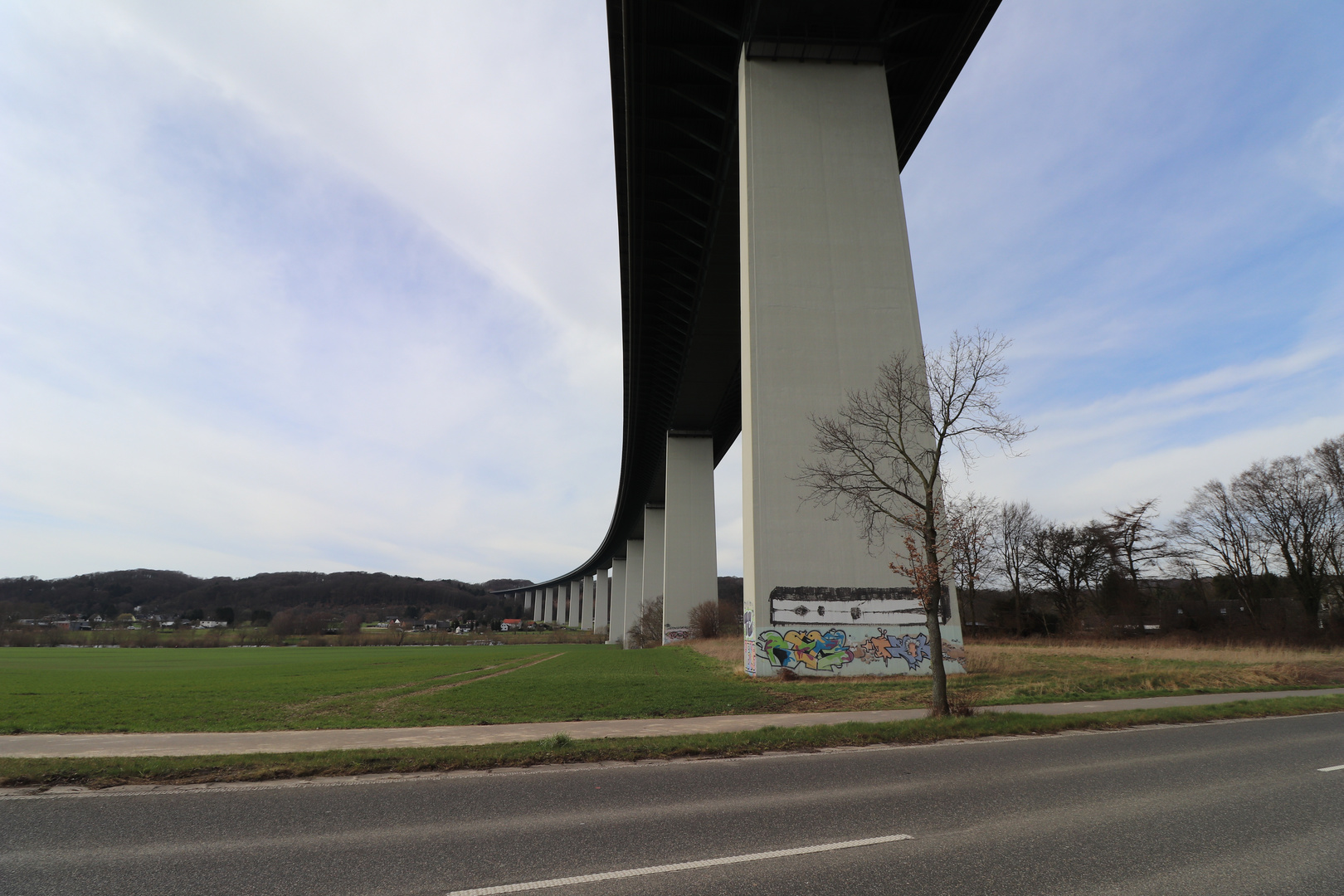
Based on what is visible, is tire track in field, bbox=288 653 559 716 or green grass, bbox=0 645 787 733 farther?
tire track in field, bbox=288 653 559 716

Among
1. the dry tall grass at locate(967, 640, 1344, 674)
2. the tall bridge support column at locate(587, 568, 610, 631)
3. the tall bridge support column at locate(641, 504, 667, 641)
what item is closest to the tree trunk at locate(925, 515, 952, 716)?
the dry tall grass at locate(967, 640, 1344, 674)

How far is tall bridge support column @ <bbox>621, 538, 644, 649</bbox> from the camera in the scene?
296 ft

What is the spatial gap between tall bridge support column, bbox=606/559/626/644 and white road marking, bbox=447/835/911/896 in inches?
A: 3891

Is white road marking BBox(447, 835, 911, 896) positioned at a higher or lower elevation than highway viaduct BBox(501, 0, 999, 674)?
lower

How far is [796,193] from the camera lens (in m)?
25.0

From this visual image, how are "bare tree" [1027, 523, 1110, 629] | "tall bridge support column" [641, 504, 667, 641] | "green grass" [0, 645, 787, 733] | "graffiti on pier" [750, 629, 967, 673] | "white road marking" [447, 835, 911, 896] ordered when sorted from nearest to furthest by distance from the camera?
"white road marking" [447, 835, 911, 896] → "green grass" [0, 645, 787, 733] → "graffiti on pier" [750, 629, 967, 673] → "bare tree" [1027, 523, 1110, 629] → "tall bridge support column" [641, 504, 667, 641]

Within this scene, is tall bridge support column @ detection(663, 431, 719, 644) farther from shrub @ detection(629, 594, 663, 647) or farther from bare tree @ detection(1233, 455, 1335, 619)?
bare tree @ detection(1233, 455, 1335, 619)

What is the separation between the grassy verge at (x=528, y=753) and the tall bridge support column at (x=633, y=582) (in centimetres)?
7467

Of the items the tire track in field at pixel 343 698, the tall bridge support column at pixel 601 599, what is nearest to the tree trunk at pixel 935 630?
the tire track in field at pixel 343 698

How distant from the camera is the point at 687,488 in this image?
6088cm

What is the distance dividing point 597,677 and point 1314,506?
46831 mm

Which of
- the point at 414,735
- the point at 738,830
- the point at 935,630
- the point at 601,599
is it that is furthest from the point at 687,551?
the point at 601,599

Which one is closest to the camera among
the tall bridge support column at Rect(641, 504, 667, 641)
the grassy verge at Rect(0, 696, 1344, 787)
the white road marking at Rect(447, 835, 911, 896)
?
the white road marking at Rect(447, 835, 911, 896)

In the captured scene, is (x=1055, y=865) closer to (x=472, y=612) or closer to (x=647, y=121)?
(x=647, y=121)
